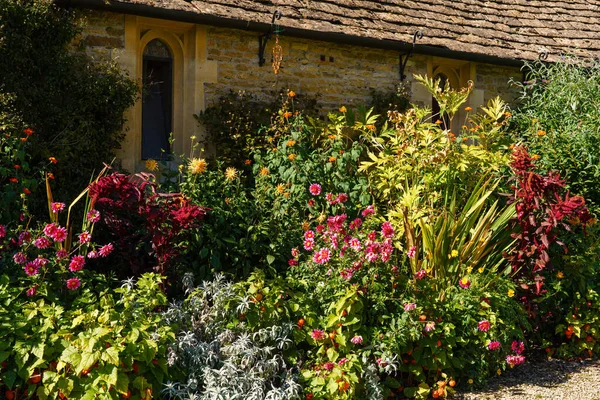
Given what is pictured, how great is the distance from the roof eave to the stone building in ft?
0.04

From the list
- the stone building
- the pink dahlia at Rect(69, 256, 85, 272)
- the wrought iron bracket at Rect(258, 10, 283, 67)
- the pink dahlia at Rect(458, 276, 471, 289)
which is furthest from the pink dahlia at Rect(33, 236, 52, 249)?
the wrought iron bracket at Rect(258, 10, 283, 67)

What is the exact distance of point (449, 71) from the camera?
11.7m

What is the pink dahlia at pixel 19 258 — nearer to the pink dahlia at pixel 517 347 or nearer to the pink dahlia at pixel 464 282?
the pink dahlia at pixel 464 282

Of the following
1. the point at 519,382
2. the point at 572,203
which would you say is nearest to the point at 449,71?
the point at 572,203


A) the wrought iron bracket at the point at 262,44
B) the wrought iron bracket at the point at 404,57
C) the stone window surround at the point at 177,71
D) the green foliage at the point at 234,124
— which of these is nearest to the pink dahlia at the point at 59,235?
the stone window surround at the point at 177,71

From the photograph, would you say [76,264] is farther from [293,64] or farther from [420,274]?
[293,64]

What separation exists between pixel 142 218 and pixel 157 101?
3.43 metres

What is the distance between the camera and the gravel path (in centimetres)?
582

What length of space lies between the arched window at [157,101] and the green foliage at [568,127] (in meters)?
4.18

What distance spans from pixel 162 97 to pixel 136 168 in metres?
1.06

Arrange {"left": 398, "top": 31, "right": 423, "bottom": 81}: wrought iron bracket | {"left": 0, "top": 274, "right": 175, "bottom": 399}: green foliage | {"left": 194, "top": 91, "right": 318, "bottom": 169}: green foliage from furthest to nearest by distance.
Answer: {"left": 398, "top": 31, "right": 423, "bottom": 81}: wrought iron bracket < {"left": 194, "top": 91, "right": 318, "bottom": 169}: green foliage < {"left": 0, "top": 274, "right": 175, "bottom": 399}: green foliage

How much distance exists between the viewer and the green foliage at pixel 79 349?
15.3 feet

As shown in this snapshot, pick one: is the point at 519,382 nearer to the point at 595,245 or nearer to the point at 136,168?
the point at 595,245

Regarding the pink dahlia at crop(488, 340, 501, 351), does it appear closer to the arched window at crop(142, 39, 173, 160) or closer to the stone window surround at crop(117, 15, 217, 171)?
the stone window surround at crop(117, 15, 217, 171)
